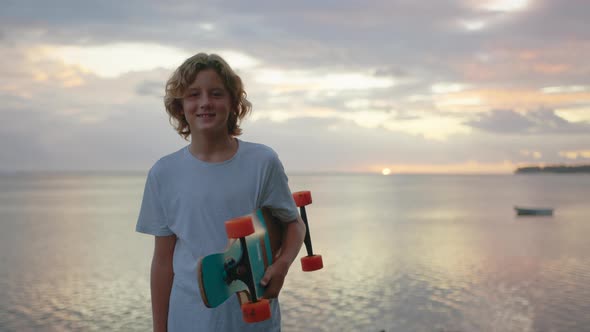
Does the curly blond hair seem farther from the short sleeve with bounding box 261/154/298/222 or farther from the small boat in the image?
the small boat

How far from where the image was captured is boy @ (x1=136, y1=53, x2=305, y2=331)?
2.53m

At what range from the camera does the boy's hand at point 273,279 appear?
2475 millimetres

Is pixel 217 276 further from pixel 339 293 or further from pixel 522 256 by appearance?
pixel 522 256

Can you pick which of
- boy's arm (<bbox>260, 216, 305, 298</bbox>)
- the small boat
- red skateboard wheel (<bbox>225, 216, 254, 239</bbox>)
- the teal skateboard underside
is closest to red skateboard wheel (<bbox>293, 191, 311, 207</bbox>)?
Result: boy's arm (<bbox>260, 216, 305, 298</bbox>)

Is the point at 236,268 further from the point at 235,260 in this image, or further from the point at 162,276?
the point at 162,276

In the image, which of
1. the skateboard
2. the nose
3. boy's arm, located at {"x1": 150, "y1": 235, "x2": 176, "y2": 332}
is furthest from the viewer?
boy's arm, located at {"x1": 150, "y1": 235, "x2": 176, "y2": 332}

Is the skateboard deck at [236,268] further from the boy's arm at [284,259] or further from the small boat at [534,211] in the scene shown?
the small boat at [534,211]

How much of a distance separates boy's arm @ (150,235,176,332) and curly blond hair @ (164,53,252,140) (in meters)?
0.59

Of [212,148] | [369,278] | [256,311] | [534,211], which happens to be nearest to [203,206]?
[212,148]

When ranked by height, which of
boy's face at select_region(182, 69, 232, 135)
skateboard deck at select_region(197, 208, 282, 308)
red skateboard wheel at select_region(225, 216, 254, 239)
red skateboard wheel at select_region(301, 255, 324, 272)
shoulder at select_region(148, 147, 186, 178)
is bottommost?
red skateboard wheel at select_region(301, 255, 324, 272)

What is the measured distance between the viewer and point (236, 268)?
233cm

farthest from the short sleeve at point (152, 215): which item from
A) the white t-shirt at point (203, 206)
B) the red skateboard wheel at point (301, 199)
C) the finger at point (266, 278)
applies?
the red skateboard wheel at point (301, 199)

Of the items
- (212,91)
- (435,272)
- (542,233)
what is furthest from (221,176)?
(542,233)

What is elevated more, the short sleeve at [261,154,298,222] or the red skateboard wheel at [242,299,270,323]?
the short sleeve at [261,154,298,222]
